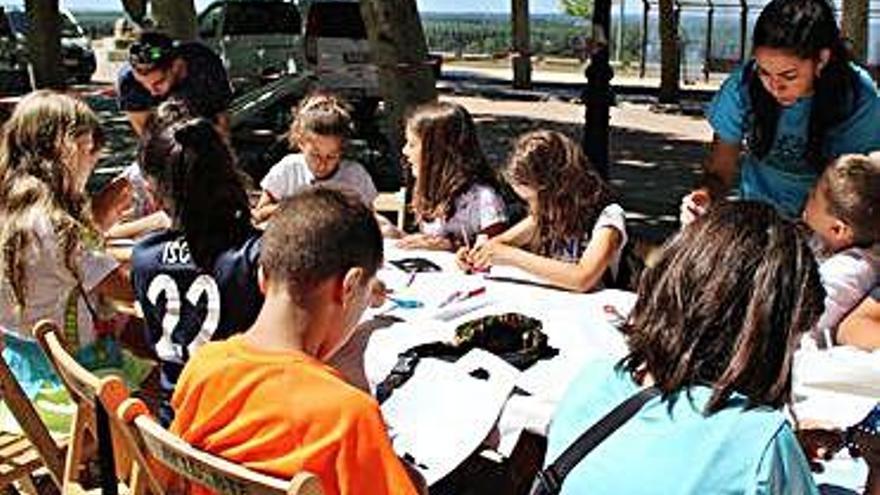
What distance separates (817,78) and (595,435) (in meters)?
1.93

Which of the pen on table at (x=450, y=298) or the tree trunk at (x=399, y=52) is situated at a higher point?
the tree trunk at (x=399, y=52)

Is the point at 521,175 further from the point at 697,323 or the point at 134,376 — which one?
the point at 697,323

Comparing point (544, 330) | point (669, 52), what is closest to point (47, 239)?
point (544, 330)

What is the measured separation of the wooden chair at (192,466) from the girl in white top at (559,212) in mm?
1795

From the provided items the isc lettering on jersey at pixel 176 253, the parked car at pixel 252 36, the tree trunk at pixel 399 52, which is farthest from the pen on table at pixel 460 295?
the parked car at pixel 252 36

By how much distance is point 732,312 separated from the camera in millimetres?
1695

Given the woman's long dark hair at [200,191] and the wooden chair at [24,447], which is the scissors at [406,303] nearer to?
the woman's long dark hair at [200,191]

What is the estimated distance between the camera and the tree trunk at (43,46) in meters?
17.2

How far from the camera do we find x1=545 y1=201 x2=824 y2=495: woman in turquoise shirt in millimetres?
1645

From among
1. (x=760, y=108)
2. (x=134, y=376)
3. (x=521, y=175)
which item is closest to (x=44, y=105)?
(x=134, y=376)

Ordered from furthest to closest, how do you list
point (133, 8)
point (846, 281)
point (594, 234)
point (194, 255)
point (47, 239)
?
1. point (133, 8)
2. point (594, 234)
3. point (47, 239)
4. point (846, 281)
5. point (194, 255)

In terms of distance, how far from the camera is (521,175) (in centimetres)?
366

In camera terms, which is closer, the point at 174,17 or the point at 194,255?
the point at 194,255

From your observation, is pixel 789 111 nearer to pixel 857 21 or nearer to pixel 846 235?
pixel 846 235
